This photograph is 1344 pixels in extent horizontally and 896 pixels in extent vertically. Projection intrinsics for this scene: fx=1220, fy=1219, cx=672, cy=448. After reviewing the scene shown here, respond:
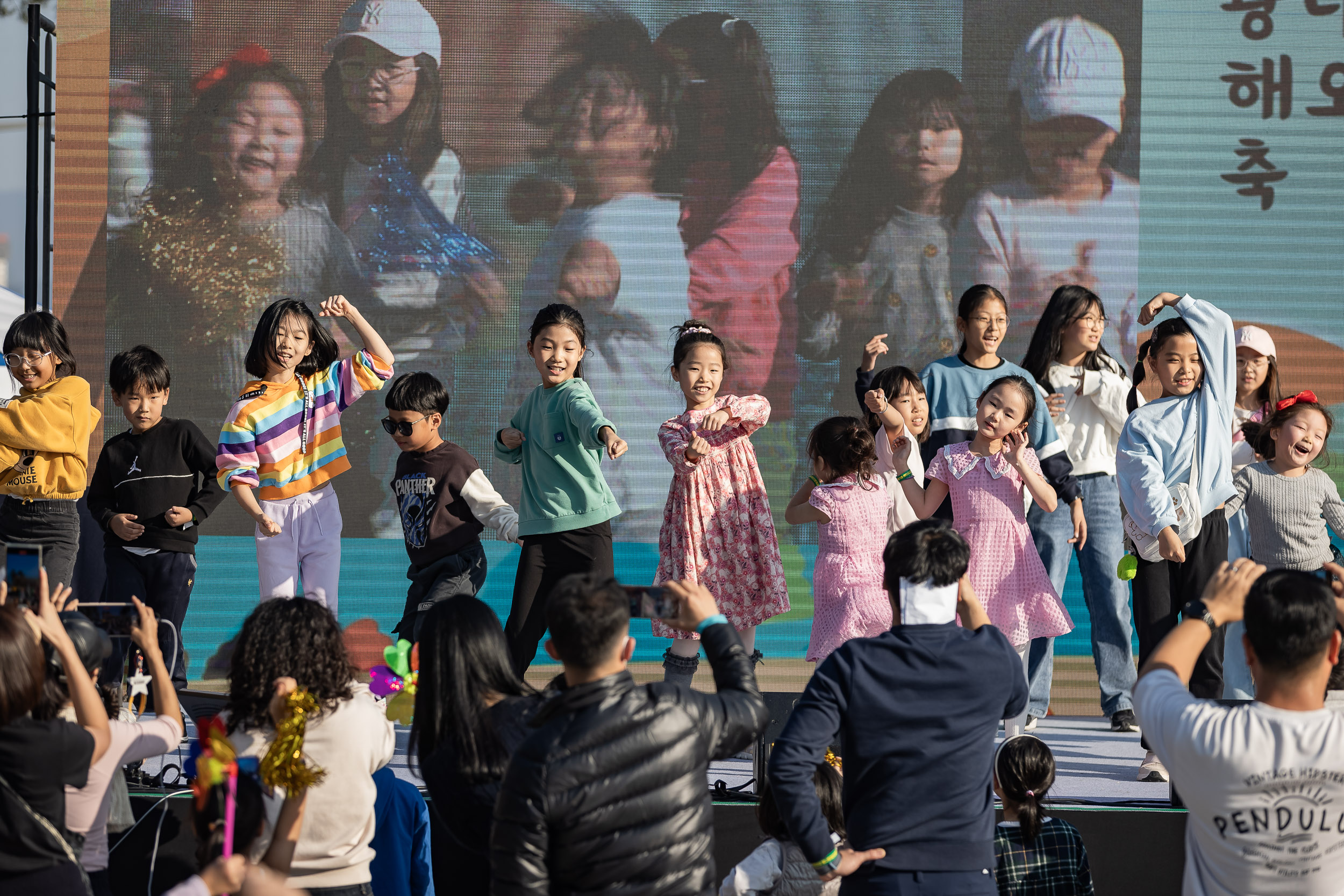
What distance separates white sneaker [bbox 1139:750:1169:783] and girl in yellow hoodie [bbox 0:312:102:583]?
12.5ft

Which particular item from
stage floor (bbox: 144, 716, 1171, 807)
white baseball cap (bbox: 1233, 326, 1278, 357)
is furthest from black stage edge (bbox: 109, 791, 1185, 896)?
white baseball cap (bbox: 1233, 326, 1278, 357)

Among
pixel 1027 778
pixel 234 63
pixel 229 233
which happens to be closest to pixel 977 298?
pixel 1027 778

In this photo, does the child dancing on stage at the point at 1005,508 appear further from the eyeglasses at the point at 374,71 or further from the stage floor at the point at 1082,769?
the eyeglasses at the point at 374,71

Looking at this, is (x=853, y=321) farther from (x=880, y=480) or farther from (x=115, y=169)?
(x=115, y=169)

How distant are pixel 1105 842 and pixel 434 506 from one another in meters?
2.41

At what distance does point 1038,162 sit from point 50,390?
4.53 metres

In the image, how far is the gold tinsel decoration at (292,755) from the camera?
2180 mm

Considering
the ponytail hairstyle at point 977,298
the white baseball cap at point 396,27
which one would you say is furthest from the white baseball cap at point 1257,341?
the white baseball cap at point 396,27

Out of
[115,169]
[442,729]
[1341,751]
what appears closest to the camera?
[1341,751]

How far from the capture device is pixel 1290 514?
3.92 m

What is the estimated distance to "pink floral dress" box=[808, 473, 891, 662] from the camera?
3.92 m

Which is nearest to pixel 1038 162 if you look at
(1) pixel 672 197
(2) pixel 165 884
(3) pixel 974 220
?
(3) pixel 974 220

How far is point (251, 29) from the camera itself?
5.98 m

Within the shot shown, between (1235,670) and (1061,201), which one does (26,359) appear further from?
(1061,201)
